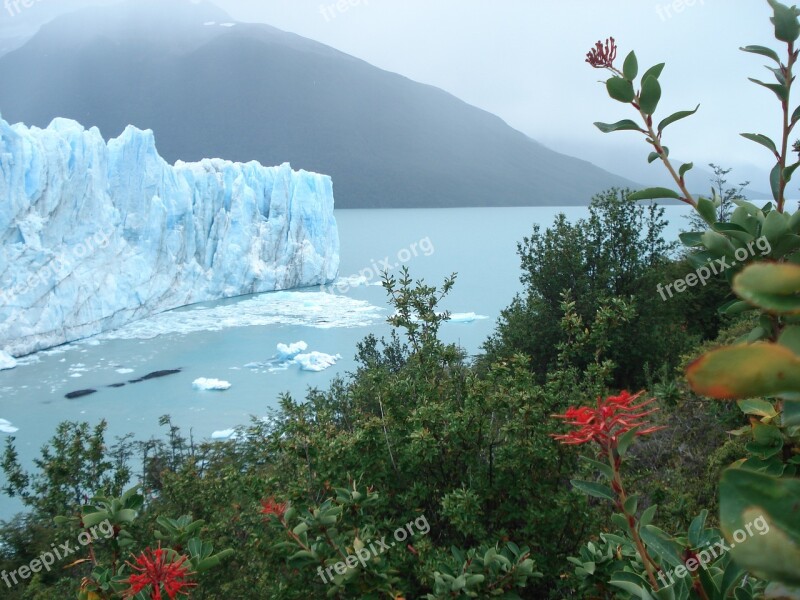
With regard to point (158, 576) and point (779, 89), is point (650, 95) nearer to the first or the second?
point (779, 89)

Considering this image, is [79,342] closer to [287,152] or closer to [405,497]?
[405,497]

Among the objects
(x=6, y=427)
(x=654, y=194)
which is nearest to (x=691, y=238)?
(x=654, y=194)

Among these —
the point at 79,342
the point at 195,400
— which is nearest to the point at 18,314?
the point at 79,342

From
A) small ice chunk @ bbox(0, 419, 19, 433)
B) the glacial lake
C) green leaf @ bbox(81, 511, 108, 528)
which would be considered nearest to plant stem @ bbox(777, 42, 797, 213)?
green leaf @ bbox(81, 511, 108, 528)

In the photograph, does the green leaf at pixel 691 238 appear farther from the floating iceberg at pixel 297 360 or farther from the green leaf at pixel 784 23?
the floating iceberg at pixel 297 360

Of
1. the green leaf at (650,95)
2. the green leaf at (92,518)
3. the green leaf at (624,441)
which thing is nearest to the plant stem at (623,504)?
the green leaf at (624,441)

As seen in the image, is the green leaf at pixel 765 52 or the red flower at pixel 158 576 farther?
the red flower at pixel 158 576
